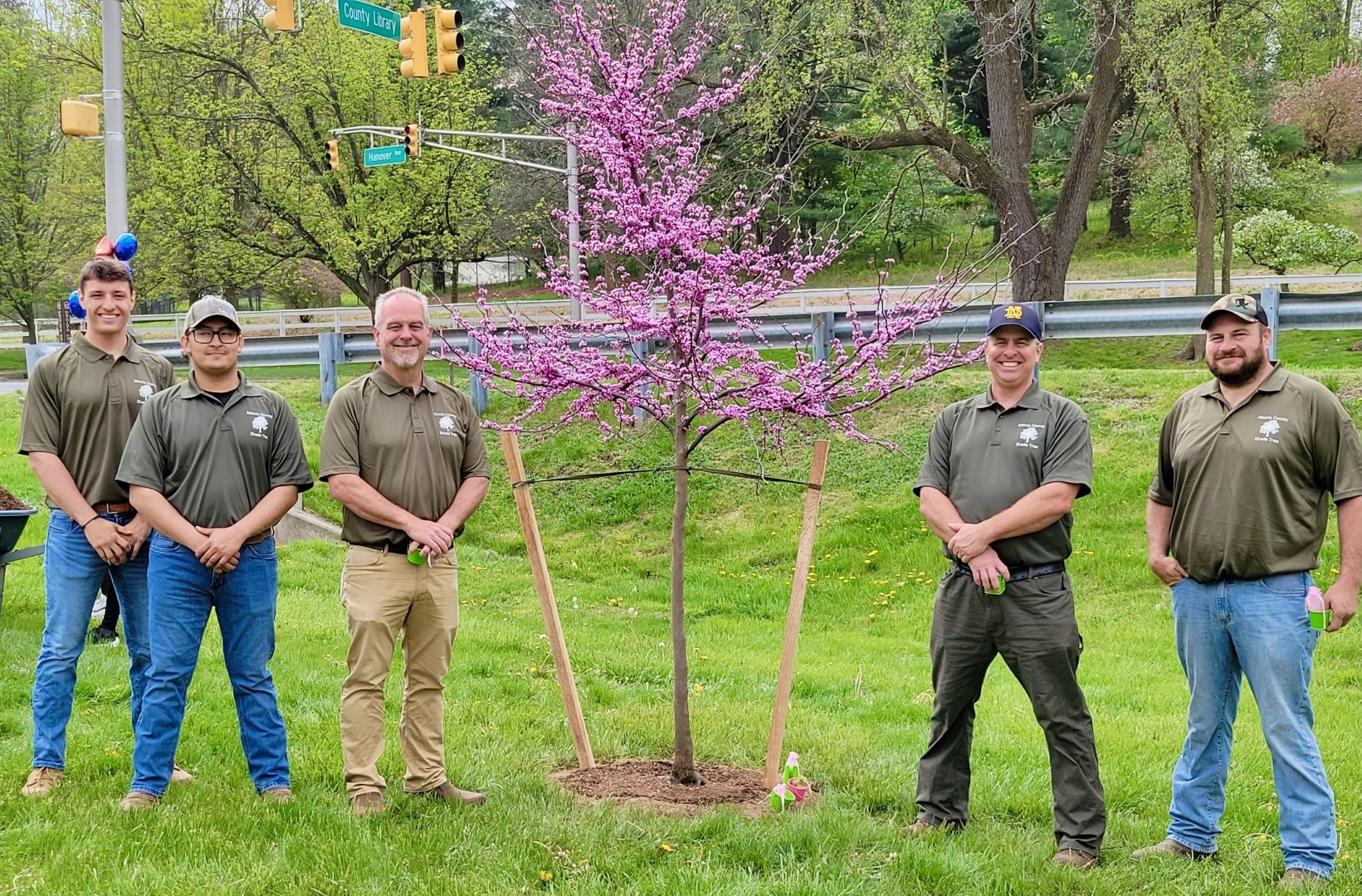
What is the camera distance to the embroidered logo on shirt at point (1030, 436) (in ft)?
15.9

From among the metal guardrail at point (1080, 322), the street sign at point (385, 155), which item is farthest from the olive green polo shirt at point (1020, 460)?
the street sign at point (385, 155)

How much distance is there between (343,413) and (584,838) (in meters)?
1.94

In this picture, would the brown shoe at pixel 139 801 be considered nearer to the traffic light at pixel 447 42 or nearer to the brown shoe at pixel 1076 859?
the brown shoe at pixel 1076 859

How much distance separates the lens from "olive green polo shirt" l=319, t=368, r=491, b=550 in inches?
198

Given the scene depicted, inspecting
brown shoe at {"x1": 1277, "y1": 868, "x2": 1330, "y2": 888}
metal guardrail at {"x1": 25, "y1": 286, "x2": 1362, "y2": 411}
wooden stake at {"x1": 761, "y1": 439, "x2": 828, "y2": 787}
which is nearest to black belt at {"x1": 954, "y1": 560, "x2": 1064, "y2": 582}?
wooden stake at {"x1": 761, "y1": 439, "x2": 828, "y2": 787}

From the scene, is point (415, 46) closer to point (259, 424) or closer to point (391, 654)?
point (259, 424)

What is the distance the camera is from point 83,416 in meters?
5.27

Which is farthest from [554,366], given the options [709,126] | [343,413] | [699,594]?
[709,126]

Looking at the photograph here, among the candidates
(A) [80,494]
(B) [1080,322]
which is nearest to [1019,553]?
(A) [80,494]

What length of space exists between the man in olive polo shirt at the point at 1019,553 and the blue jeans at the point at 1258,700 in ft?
1.35

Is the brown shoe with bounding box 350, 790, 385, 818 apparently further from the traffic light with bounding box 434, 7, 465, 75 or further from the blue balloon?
the traffic light with bounding box 434, 7, 465, 75

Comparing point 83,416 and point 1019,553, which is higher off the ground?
point 83,416

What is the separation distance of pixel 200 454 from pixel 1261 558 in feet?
13.5

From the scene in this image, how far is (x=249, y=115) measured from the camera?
28.8m
